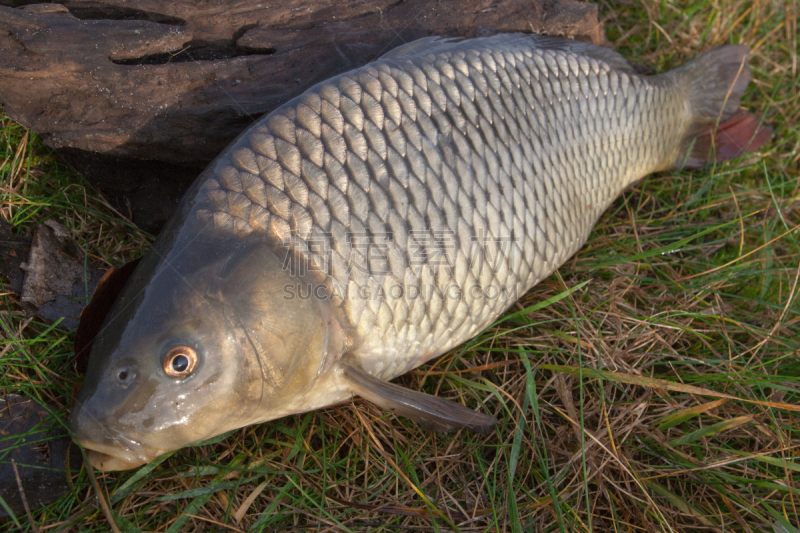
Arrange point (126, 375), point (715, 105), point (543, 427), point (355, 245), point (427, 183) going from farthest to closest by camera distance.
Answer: point (715, 105)
point (543, 427)
point (427, 183)
point (355, 245)
point (126, 375)

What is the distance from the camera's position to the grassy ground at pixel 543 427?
5.37ft

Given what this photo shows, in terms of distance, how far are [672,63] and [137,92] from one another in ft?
10.1

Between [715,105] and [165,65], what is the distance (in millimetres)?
2689

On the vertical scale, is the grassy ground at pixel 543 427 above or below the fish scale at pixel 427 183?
below

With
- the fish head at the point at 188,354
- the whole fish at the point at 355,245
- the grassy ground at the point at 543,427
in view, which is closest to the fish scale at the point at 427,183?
the whole fish at the point at 355,245

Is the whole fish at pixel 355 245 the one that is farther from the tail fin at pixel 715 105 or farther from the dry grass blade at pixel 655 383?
the tail fin at pixel 715 105

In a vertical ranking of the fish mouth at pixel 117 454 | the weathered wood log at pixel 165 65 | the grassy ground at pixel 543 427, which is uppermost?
the weathered wood log at pixel 165 65

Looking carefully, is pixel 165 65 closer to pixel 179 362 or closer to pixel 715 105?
pixel 179 362

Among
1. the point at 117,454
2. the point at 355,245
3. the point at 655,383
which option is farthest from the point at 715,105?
the point at 117,454

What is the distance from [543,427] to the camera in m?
1.90

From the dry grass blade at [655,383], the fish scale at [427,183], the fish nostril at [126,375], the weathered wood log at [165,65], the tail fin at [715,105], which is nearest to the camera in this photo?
the fish nostril at [126,375]

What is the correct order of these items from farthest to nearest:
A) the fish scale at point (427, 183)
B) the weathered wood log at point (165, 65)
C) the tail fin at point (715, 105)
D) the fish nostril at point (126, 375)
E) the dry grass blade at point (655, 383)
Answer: the tail fin at point (715, 105), the weathered wood log at point (165, 65), the dry grass blade at point (655, 383), the fish scale at point (427, 183), the fish nostril at point (126, 375)

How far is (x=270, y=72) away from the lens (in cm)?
209

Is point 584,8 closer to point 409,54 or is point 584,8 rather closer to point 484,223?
point 409,54
